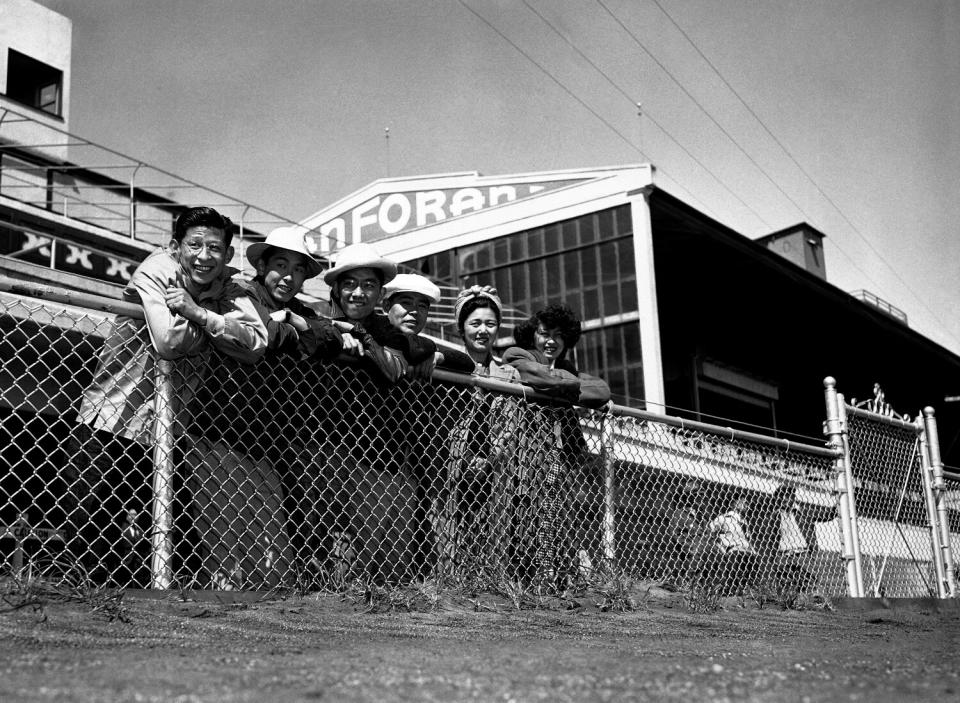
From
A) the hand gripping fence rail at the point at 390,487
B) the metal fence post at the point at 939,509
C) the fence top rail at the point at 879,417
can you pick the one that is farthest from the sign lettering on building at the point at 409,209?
the hand gripping fence rail at the point at 390,487

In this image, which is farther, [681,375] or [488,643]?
[681,375]

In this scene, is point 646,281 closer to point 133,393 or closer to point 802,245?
point 133,393

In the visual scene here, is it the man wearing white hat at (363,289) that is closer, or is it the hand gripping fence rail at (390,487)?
the hand gripping fence rail at (390,487)

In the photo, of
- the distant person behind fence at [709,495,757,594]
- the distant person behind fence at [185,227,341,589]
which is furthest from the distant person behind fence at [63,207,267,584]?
the distant person behind fence at [709,495,757,594]

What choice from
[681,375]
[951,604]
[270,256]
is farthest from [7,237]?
[951,604]

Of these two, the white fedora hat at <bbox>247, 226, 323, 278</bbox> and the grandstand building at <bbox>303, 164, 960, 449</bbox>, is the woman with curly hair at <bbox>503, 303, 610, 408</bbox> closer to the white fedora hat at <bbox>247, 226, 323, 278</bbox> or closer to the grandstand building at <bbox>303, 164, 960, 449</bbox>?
the white fedora hat at <bbox>247, 226, 323, 278</bbox>

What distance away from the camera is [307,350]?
172 inches

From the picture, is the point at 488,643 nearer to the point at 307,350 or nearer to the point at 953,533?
the point at 307,350

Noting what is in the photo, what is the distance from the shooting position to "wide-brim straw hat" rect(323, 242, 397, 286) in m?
5.12

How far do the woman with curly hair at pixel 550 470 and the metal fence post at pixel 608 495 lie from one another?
0.49 feet

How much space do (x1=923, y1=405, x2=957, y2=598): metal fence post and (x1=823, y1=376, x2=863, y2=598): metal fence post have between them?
1103 mm

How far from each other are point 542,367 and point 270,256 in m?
1.59

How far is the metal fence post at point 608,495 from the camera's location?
539 cm

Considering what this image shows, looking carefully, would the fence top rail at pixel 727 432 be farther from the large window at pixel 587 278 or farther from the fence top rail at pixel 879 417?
the large window at pixel 587 278
